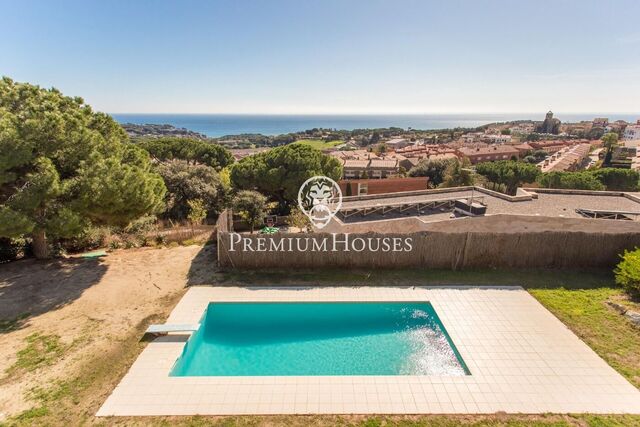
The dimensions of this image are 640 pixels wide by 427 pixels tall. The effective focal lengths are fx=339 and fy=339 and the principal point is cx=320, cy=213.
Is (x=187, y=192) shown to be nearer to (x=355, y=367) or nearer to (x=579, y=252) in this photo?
(x=355, y=367)

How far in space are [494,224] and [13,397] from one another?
16.4 metres

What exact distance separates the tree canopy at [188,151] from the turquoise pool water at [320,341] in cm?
2680

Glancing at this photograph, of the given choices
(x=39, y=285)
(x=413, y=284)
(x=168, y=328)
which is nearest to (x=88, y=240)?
(x=39, y=285)

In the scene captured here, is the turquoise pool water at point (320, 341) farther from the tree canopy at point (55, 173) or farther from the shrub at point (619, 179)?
the shrub at point (619, 179)

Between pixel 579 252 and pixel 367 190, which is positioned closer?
pixel 579 252

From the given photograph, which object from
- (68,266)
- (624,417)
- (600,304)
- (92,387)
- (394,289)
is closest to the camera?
(624,417)

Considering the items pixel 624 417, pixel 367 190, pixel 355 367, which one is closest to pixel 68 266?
pixel 355 367

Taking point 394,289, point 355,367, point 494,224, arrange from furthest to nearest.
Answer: point 494,224, point 394,289, point 355,367

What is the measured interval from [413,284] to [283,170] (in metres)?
13.6

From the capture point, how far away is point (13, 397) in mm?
6238

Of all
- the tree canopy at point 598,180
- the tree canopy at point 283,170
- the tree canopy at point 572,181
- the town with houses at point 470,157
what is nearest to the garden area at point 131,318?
the tree canopy at point 283,170

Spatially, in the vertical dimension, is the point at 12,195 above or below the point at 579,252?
above

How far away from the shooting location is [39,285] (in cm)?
1029

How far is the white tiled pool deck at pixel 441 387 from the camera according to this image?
20.1 feet
